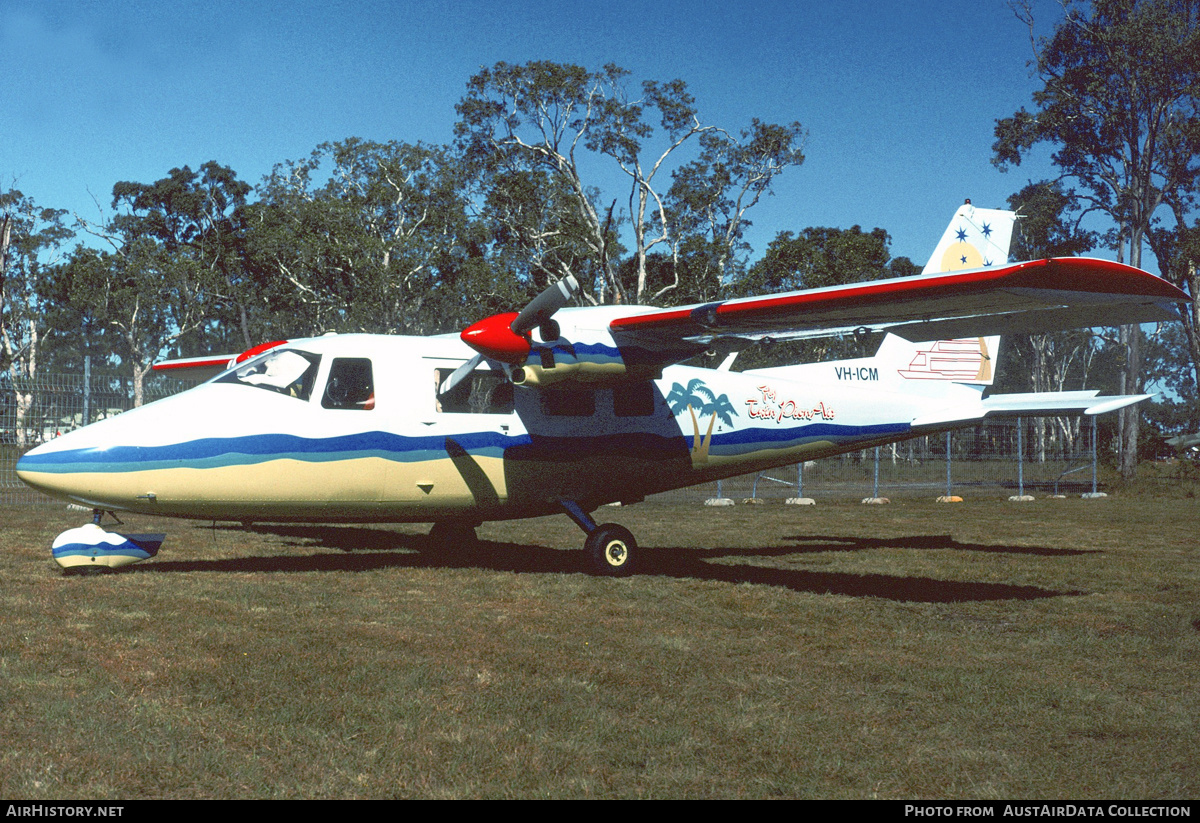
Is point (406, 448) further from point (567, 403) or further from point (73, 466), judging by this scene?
point (73, 466)

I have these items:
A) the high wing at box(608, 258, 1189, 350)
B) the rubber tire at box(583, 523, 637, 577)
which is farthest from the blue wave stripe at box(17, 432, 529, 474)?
the high wing at box(608, 258, 1189, 350)

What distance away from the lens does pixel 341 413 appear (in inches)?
425

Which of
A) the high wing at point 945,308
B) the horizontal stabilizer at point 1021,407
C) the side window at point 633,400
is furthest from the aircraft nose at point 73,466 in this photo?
the horizontal stabilizer at point 1021,407

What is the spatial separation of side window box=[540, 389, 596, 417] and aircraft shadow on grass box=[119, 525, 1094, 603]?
6.07 ft

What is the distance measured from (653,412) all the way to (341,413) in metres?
4.25

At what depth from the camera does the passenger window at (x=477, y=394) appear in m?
11.6

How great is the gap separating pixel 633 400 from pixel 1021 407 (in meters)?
6.82

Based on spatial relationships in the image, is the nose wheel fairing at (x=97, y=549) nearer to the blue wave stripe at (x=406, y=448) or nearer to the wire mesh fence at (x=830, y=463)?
the blue wave stripe at (x=406, y=448)

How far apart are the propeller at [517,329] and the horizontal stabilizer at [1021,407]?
7025 millimetres

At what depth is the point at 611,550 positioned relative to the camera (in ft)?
39.0

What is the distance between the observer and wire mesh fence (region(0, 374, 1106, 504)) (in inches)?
805

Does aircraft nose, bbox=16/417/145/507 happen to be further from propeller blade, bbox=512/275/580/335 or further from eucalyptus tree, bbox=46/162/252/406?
eucalyptus tree, bbox=46/162/252/406

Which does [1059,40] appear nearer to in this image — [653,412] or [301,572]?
[653,412]
